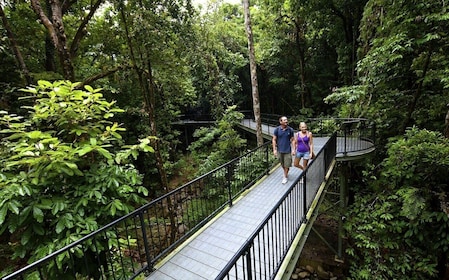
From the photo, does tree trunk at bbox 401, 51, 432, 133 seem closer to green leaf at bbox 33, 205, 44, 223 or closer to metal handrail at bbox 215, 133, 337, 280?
metal handrail at bbox 215, 133, 337, 280

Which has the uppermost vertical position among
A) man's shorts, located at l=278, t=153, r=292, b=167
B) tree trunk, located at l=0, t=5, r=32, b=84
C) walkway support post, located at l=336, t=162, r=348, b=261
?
tree trunk, located at l=0, t=5, r=32, b=84

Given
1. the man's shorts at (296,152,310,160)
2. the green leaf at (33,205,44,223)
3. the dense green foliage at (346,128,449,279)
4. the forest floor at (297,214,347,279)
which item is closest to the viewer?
the green leaf at (33,205,44,223)

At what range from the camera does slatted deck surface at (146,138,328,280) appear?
3.33 m

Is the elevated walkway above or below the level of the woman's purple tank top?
below

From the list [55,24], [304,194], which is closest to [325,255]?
[304,194]

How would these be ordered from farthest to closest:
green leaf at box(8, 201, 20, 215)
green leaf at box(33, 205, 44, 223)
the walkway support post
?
1. the walkway support post
2. green leaf at box(33, 205, 44, 223)
3. green leaf at box(8, 201, 20, 215)

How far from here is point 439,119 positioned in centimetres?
652

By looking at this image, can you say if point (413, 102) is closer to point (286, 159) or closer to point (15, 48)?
point (286, 159)

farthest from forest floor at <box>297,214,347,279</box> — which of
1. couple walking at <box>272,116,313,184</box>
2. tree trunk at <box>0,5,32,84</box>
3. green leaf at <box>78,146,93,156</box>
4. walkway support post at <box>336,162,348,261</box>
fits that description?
tree trunk at <box>0,5,32,84</box>

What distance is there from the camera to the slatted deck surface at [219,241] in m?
3.33

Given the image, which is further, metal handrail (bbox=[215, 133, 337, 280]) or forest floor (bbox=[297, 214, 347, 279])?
forest floor (bbox=[297, 214, 347, 279])

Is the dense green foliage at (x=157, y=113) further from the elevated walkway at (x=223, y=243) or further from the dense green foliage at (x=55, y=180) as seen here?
the elevated walkway at (x=223, y=243)

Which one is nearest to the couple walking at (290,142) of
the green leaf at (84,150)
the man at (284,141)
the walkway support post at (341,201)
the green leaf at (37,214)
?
the man at (284,141)

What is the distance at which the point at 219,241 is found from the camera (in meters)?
3.95
